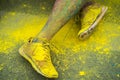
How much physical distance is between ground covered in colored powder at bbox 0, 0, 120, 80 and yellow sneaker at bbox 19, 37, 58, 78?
8cm

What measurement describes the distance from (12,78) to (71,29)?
653mm

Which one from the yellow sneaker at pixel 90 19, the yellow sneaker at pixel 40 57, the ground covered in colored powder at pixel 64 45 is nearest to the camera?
the yellow sneaker at pixel 40 57

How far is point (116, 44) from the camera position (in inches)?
85.8

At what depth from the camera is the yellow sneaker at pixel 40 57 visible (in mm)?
1838

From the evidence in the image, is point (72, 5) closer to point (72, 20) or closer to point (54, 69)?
point (72, 20)

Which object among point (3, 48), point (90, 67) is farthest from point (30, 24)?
point (90, 67)

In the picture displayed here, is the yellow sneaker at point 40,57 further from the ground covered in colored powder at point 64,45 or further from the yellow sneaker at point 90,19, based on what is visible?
the yellow sneaker at point 90,19

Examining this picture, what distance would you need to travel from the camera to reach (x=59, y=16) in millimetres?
2082

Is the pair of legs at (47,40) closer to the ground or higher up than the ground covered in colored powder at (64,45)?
higher up

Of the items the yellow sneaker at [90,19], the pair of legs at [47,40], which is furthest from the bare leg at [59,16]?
the yellow sneaker at [90,19]

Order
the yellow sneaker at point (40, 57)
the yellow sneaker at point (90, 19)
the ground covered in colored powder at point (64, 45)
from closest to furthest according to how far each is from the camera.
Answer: the yellow sneaker at point (40, 57) → the ground covered in colored powder at point (64, 45) → the yellow sneaker at point (90, 19)

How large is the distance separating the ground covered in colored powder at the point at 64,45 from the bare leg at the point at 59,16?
137 mm

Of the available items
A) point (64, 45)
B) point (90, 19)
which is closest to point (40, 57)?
point (64, 45)

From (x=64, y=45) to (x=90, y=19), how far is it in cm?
28
